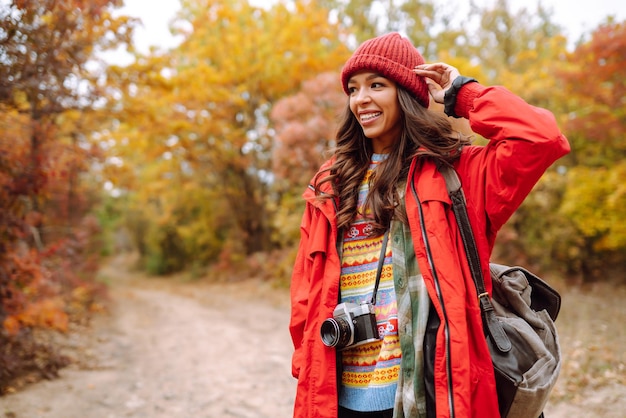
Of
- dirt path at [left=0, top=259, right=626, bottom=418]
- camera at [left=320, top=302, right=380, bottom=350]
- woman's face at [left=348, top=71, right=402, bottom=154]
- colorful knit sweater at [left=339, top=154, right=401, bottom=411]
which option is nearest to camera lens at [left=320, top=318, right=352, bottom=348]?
camera at [left=320, top=302, right=380, bottom=350]

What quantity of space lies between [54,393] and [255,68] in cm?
1169

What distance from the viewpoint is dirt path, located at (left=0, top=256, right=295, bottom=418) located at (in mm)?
4891

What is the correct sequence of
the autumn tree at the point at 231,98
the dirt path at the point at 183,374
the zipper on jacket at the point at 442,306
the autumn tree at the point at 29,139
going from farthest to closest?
the autumn tree at the point at 231,98
the dirt path at the point at 183,374
the autumn tree at the point at 29,139
the zipper on jacket at the point at 442,306

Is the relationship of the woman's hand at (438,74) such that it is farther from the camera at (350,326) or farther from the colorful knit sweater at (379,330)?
the camera at (350,326)

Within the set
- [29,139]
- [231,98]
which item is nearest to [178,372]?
[29,139]

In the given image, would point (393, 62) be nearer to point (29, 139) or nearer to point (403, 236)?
point (403, 236)

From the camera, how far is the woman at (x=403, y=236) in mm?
1568

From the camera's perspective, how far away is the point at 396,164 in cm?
192

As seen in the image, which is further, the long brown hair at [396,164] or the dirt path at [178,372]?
the dirt path at [178,372]

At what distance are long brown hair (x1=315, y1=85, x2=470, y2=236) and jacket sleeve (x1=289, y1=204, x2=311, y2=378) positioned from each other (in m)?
0.19

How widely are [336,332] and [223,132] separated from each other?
14726 millimetres

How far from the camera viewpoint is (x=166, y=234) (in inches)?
942

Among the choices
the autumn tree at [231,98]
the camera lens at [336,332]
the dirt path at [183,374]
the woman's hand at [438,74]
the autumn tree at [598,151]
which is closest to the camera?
the camera lens at [336,332]

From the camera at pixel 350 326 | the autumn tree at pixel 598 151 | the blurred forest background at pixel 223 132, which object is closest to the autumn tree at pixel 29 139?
the blurred forest background at pixel 223 132
